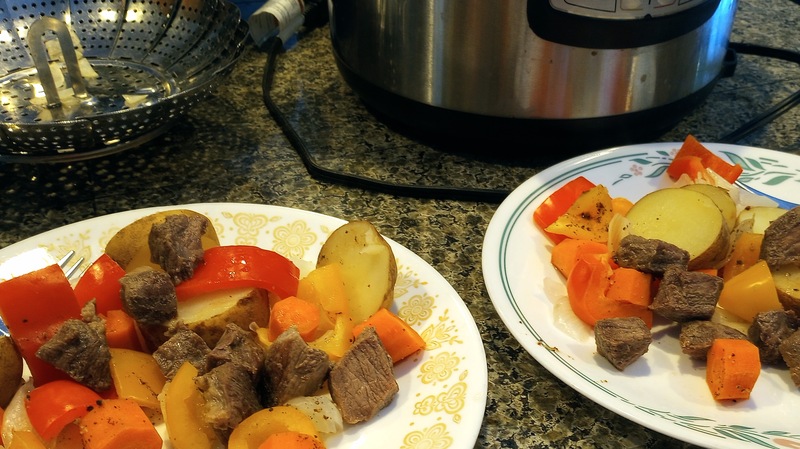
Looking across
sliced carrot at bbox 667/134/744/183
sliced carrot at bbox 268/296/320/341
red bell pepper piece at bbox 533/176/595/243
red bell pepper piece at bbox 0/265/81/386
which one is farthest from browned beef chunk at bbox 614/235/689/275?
red bell pepper piece at bbox 0/265/81/386

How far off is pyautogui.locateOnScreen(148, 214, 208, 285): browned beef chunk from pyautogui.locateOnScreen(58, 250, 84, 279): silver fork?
0.12m

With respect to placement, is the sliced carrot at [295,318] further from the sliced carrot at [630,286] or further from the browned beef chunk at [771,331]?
the browned beef chunk at [771,331]

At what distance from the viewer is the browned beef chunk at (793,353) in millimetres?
657

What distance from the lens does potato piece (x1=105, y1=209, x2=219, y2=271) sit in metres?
0.75

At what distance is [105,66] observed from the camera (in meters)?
1.14

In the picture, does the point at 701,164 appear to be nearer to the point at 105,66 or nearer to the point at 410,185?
the point at 410,185

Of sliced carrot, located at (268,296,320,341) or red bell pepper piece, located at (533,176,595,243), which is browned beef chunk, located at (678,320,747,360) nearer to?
red bell pepper piece, located at (533,176,595,243)

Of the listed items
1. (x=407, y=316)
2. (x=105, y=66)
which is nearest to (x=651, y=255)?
(x=407, y=316)

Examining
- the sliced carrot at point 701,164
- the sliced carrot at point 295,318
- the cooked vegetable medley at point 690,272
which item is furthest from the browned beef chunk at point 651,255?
the sliced carrot at point 295,318

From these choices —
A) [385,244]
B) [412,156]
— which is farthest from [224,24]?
[385,244]

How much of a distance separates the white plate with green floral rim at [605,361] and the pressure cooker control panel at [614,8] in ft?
0.65

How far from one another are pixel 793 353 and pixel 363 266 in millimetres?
424

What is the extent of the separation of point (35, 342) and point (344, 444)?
0.29 metres

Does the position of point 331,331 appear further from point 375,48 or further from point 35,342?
point 375,48
